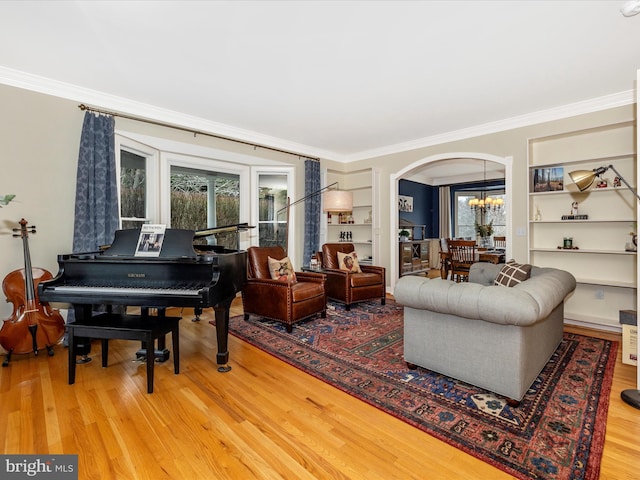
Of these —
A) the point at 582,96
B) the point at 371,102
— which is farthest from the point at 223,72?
the point at 582,96

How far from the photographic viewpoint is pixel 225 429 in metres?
1.89

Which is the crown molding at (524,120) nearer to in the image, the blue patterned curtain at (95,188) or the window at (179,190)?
the window at (179,190)

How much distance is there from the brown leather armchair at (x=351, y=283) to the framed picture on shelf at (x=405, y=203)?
412 centimetres

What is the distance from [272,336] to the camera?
11.4ft

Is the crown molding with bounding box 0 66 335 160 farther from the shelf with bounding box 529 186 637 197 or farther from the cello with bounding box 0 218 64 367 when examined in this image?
the shelf with bounding box 529 186 637 197

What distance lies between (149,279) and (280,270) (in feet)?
5.51

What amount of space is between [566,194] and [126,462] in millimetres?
5211

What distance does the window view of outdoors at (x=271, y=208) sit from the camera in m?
5.59

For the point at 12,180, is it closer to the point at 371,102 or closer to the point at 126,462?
the point at 126,462

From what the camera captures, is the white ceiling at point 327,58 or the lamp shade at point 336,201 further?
the lamp shade at point 336,201

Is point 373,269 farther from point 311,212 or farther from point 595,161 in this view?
point 595,161

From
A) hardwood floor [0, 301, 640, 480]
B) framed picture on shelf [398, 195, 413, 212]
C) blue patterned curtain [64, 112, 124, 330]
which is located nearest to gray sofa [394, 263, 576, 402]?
hardwood floor [0, 301, 640, 480]

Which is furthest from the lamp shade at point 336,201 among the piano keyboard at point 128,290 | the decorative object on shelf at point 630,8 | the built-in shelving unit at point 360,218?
the decorative object on shelf at point 630,8

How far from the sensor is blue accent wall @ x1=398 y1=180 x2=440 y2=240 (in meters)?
8.88
